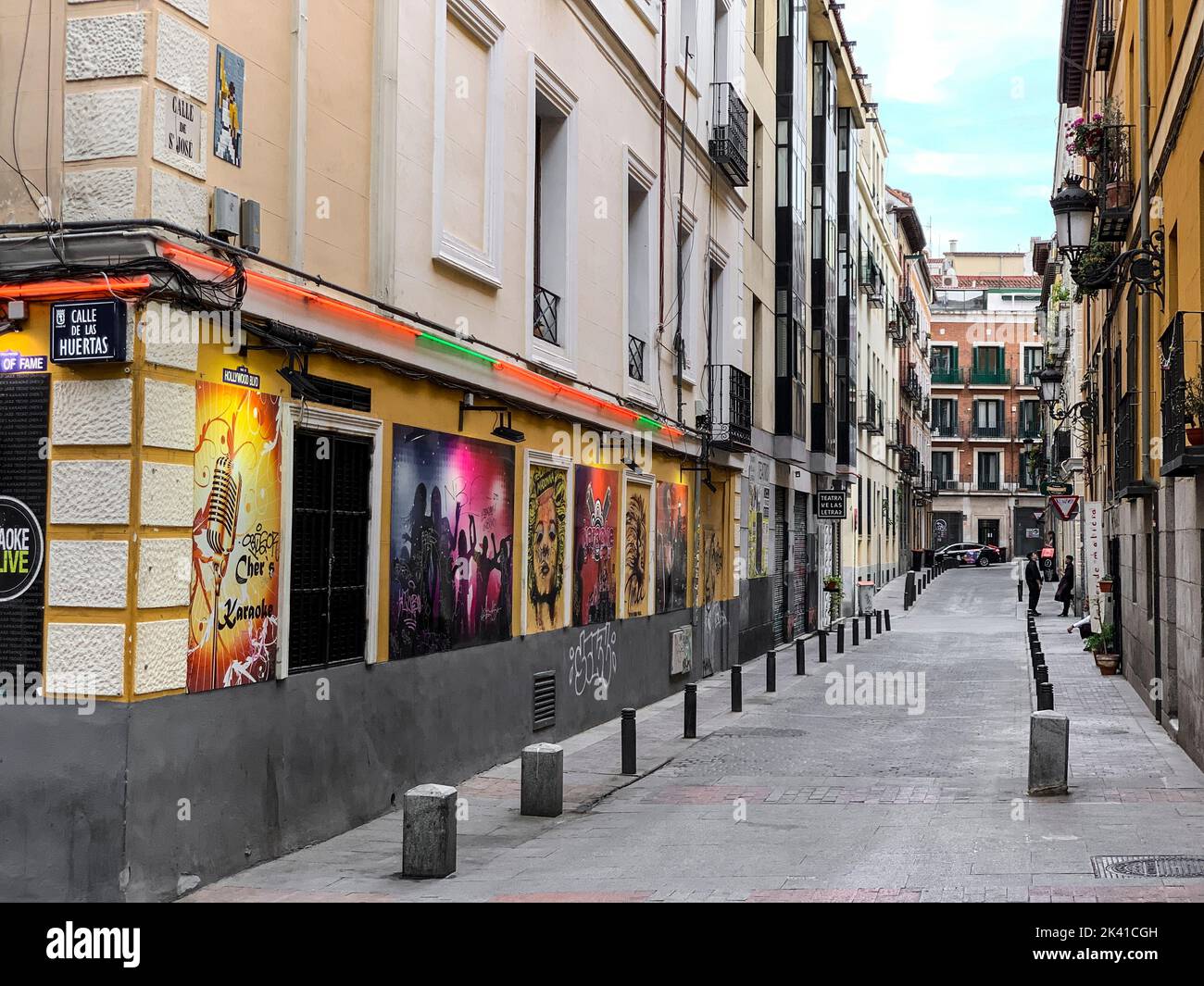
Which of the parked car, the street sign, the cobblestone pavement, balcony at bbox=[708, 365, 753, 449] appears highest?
balcony at bbox=[708, 365, 753, 449]

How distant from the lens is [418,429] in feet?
37.1

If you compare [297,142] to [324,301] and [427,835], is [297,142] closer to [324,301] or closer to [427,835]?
[324,301]

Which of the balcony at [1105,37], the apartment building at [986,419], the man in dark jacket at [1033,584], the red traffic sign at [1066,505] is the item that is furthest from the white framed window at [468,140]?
the apartment building at [986,419]

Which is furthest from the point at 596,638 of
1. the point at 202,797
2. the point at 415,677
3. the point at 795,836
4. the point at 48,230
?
the point at 48,230

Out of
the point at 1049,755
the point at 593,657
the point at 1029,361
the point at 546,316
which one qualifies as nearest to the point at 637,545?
the point at 593,657

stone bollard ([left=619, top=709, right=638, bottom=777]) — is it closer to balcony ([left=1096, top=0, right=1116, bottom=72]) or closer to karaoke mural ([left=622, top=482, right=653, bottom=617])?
karaoke mural ([left=622, top=482, right=653, bottom=617])

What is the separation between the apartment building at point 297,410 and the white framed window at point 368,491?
0.03 m

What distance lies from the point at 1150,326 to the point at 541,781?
10045mm

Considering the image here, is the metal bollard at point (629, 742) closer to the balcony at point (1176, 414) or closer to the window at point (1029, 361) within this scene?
the balcony at point (1176, 414)

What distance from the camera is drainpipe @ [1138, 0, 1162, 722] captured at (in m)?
15.5

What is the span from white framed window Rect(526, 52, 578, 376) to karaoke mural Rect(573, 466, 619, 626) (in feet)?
5.22

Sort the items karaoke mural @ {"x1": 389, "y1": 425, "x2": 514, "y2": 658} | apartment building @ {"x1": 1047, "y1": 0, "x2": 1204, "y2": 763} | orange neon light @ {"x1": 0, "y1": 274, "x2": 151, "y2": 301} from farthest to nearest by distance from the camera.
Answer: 1. apartment building @ {"x1": 1047, "y1": 0, "x2": 1204, "y2": 763}
2. karaoke mural @ {"x1": 389, "y1": 425, "x2": 514, "y2": 658}
3. orange neon light @ {"x1": 0, "y1": 274, "x2": 151, "y2": 301}

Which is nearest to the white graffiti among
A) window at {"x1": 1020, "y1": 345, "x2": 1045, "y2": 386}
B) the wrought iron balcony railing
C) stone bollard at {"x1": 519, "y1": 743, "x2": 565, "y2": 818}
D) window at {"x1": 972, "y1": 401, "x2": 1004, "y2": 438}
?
the wrought iron balcony railing

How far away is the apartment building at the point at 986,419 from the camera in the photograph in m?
80.8
